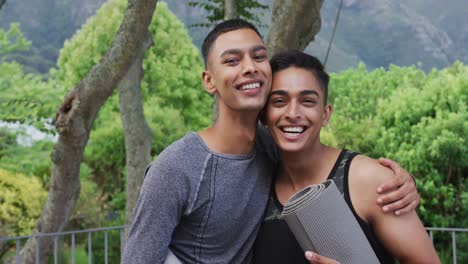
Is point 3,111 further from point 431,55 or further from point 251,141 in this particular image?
point 431,55

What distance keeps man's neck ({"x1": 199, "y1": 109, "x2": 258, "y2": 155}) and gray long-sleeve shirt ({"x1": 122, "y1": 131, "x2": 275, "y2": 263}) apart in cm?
3

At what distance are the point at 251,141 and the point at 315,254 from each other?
57cm

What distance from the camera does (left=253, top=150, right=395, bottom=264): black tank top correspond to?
2459 millimetres

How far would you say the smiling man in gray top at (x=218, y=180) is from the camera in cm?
239

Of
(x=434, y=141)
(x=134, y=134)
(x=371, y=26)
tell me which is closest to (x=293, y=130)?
(x=134, y=134)

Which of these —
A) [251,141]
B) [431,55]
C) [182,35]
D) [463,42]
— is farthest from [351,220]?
[463,42]

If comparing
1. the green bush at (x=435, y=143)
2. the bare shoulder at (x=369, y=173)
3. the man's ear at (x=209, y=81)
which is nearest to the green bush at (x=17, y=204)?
the green bush at (x=435, y=143)

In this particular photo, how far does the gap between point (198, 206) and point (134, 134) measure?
7.98 m

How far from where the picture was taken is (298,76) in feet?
8.20

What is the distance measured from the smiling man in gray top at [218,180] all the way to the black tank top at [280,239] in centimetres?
3

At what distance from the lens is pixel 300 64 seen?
2.54 m

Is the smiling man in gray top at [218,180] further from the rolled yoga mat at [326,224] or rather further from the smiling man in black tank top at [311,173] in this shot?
the rolled yoga mat at [326,224]

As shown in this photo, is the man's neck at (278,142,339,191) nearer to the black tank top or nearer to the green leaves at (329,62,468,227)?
the black tank top

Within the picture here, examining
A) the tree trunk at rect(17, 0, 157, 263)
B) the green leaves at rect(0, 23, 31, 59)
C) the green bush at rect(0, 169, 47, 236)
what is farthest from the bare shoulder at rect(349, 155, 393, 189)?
the green leaves at rect(0, 23, 31, 59)
